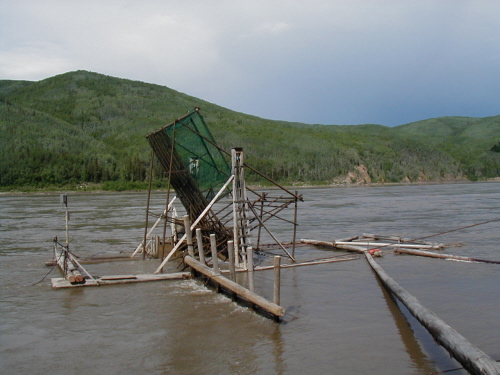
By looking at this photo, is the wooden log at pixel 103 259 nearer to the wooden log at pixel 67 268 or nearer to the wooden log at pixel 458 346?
the wooden log at pixel 67 268

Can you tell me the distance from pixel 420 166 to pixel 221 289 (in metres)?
188

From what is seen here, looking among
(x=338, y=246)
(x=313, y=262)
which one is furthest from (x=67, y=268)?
(x=338, y=246)

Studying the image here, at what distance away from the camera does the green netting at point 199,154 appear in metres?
15.0

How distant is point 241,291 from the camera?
10.3 meters

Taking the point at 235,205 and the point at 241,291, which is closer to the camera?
the point at 241,291

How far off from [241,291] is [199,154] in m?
6.18

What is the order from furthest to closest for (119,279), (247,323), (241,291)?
(119,279) < (241,291) < (247,323)

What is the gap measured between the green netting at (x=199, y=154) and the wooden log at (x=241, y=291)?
9.28ft

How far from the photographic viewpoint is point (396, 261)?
1667 centimetres

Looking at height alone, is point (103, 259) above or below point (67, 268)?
below

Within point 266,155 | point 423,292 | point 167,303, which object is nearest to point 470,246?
point 423,292

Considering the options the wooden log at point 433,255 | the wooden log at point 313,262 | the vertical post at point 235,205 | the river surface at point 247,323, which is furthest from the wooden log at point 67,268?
the wooden log at point 433,255

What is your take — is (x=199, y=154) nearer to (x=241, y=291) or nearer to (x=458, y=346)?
(x=241, y=291)

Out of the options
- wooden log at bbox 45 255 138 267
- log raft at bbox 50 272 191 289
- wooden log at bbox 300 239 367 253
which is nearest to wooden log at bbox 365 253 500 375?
log raft at bbox 50 272 191 289
